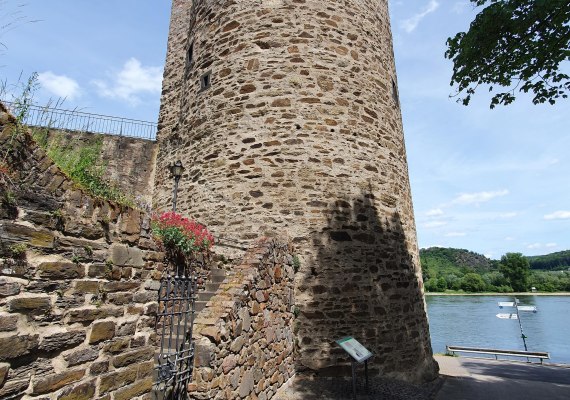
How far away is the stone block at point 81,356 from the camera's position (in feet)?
8.01

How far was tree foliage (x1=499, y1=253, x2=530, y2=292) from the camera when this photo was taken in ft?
192

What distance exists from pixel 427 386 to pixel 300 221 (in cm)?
377

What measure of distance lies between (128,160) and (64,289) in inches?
350

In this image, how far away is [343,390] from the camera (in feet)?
17.0

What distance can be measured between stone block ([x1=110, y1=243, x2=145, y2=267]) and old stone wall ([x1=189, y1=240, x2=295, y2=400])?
114 cm

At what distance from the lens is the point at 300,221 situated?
6301mm

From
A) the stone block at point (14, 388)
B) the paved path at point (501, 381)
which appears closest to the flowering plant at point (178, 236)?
the stone block at point (14, 388)

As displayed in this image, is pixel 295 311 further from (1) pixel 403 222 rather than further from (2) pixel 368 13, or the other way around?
(2) pixel 368 13

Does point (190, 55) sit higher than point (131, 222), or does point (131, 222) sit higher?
point (190, 55)

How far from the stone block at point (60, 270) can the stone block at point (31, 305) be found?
5.8 inches

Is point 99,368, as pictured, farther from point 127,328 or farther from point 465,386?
point 465,386

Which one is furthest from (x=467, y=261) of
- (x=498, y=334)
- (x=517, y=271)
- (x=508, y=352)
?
(x=508, y=352)

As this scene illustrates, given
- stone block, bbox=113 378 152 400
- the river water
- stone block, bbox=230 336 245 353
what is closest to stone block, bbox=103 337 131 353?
stone block, bbox=113 378 152 400

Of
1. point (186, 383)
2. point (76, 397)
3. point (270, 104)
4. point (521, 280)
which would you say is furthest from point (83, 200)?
point (521, 280)
